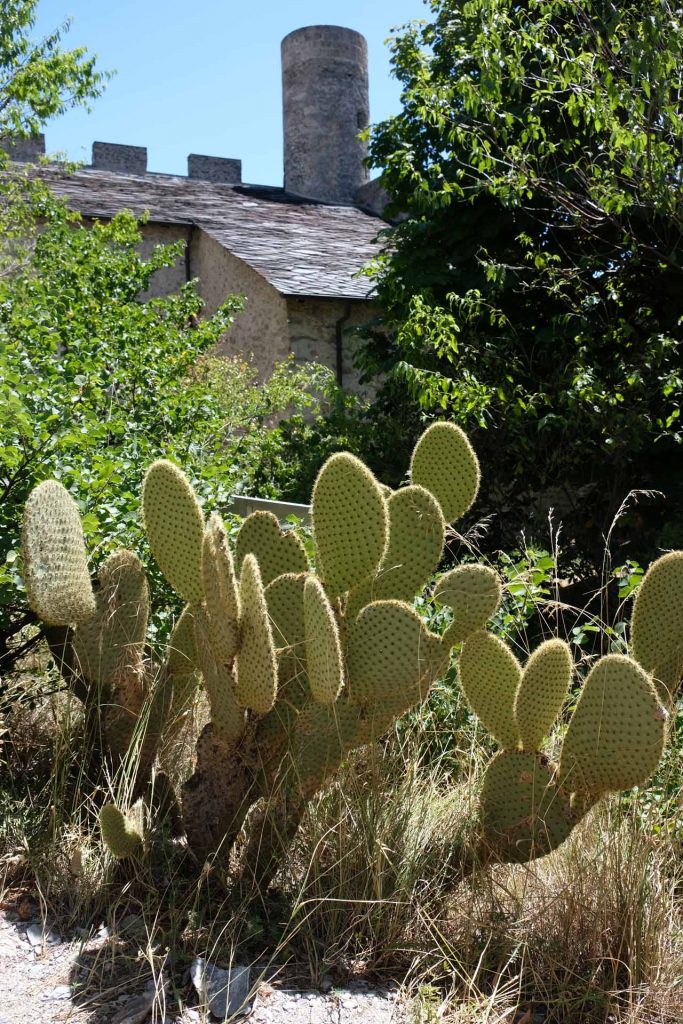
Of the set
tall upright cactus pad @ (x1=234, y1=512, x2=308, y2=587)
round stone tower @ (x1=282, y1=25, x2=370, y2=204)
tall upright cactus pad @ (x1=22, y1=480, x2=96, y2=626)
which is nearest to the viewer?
tall upright cactus pad @ (x1=22, y1=480, x2=96, y2=626)

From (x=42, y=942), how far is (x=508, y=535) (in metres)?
5.71

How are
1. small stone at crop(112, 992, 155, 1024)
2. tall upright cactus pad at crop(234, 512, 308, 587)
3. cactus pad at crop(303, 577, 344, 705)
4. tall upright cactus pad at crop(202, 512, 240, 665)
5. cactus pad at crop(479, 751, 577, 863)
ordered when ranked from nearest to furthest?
small stone at crop(112, 992, 155, 1024), cactus pad at crop(303, 577, 344, 705), tall upright cactus pad at crop(202, 512, 240, 665), cactus pad at crop(479, 751, 577, 863), tall upright cactus pad at crop(234, 512, 308, 587)

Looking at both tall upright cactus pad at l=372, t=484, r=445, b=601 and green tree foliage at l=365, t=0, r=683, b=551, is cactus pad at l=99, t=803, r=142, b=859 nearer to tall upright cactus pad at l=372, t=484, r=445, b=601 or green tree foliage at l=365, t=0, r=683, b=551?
tall upright cactus pad at l=372, t=484, r=445, b=601

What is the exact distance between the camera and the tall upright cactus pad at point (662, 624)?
2.86m

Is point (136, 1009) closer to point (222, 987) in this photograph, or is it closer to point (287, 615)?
point (222, 987)

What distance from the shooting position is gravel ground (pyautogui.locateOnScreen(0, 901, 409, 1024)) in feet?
7.58

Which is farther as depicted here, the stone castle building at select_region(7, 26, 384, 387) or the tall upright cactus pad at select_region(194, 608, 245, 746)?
the stone castle building at select_region(7, 26, 384, 387)

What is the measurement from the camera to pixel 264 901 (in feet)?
8.86

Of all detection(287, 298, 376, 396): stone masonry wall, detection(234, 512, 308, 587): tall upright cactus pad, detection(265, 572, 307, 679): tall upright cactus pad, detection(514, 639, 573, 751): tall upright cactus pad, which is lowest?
detection(514, 639, 573, 751): tall upright cactus pad

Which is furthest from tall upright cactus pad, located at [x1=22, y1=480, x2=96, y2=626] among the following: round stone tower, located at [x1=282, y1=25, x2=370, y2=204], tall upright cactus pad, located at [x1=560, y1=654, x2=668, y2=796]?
round stone tower, located at [x1=282, y1=25, x2=370, y2=204]

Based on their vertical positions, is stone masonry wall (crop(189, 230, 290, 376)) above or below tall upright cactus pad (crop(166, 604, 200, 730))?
above

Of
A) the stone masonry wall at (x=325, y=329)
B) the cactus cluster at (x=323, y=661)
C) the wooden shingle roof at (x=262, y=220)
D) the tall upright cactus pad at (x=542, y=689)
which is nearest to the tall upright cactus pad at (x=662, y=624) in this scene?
the cactus cluster at (x=323, y=661)

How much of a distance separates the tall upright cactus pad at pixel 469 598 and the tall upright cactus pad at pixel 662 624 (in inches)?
18.7

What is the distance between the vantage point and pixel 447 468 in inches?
125
